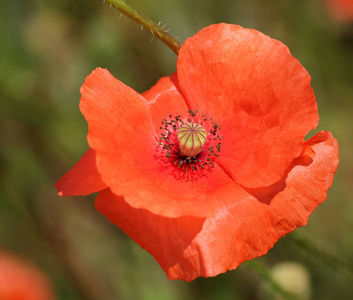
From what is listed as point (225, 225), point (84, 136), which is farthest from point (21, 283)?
point (225, 225)

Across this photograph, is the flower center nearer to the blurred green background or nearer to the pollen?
the pollen

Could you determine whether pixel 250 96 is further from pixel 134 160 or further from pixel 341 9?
pixel 341 9

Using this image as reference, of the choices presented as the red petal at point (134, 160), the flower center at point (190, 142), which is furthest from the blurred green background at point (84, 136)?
the red petal at point (134, 160)

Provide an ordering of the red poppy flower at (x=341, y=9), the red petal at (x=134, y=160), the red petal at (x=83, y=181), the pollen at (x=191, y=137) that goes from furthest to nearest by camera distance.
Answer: the red poppy flower at (x=341, y=9) < the pollen at (x=191, y=137) < the red petal at (x=83, y=181) < the red petal at (x=134, y=160)

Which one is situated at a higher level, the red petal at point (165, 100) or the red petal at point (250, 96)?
the red petal at point (250, 96)

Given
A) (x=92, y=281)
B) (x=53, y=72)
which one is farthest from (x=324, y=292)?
(x=53, y=72)

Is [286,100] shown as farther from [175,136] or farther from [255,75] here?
[175,136]

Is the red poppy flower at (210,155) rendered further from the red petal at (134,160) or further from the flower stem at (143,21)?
the flower stem at (143,21)
